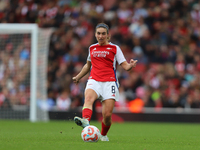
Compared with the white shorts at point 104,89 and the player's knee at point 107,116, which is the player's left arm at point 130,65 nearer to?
the white shorts at point 104,89

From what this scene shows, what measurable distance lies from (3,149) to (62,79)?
11401 millimetres

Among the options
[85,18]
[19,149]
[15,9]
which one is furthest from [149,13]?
[19,149]

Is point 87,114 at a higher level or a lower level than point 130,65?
lower

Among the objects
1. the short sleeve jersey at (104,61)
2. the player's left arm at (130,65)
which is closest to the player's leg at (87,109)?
the short sleeve jersey at (104,61)

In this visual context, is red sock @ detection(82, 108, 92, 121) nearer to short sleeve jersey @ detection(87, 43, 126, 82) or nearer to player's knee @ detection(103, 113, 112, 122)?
player's knee @ detection(103, 113, 112, 122)

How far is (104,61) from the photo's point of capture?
6.75 metres

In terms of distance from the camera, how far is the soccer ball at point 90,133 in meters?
5.99

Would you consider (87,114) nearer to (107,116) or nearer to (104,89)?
(107,116)

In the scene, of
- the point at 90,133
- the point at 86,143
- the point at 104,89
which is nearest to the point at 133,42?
the point at 104,89

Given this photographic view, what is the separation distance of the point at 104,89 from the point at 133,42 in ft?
36.2

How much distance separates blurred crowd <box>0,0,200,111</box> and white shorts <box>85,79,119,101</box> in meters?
8.74

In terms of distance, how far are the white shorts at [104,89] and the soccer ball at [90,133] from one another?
732 mm

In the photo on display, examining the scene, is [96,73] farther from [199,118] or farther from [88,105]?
[199,118]

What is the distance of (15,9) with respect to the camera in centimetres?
1906
